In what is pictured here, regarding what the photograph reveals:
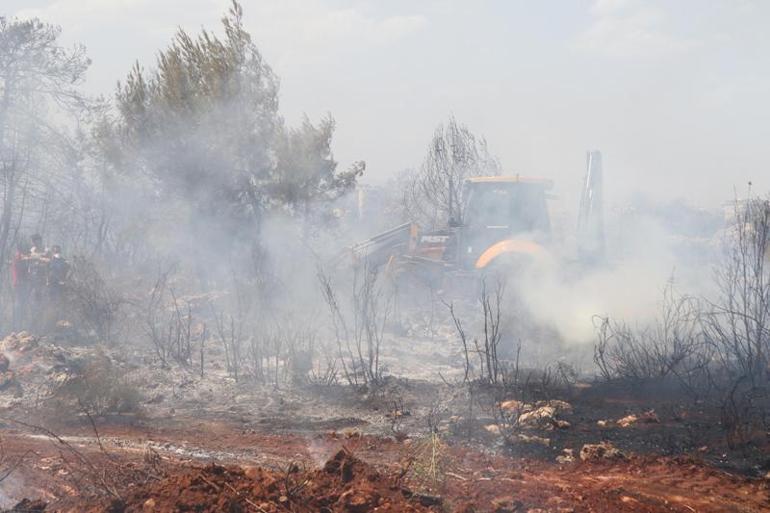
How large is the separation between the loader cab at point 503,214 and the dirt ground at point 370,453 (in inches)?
188

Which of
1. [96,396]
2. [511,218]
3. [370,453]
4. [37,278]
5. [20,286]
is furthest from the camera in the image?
[511,218]

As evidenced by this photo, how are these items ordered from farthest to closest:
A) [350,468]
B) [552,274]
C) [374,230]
→ 1. [374,230]
2. [552,274]
3. [350,468]

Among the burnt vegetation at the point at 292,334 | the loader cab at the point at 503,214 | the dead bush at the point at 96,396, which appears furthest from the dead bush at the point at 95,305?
the loader cab at the point at 503,214

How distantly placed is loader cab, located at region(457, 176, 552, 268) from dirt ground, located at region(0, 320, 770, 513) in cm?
478

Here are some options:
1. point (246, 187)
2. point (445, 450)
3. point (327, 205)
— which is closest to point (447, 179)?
point (327, 205)

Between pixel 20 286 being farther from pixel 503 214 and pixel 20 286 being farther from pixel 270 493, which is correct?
pixel 270 493

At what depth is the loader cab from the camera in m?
13.4

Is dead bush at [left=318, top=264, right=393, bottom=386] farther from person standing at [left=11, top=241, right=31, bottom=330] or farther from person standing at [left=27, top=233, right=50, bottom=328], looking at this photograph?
person standing at [left=11, top=241, right=31, bottom=330]

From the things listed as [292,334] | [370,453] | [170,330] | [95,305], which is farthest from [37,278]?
[370,453]

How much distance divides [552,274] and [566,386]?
4326mm

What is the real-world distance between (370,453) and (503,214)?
8223 mm

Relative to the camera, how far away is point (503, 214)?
44.3 feet

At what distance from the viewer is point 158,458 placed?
561 cm

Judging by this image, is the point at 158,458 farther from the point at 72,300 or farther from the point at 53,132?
the point at 53,132
